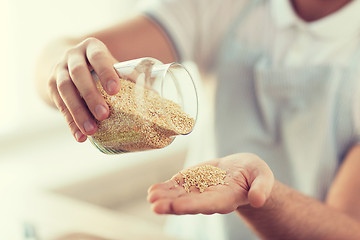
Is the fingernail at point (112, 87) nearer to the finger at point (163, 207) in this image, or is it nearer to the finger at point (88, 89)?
the finger at point (88, 89)

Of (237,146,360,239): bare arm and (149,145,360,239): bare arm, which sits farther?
(237,146,360,239): bare arm

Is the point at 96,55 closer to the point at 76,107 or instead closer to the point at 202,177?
the point at 76,107

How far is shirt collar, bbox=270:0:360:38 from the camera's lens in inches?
Result: 33.6

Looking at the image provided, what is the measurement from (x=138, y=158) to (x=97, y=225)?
2.43ft

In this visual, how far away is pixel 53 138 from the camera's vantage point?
58.4 inches

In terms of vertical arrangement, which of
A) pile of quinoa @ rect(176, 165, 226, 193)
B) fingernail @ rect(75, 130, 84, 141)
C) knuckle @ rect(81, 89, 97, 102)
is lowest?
pile of quinoa @ rect(176, 165, 226, 193)

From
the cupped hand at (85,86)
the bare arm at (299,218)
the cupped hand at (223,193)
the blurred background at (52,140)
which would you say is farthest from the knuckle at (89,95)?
the blurred background at (52,140)

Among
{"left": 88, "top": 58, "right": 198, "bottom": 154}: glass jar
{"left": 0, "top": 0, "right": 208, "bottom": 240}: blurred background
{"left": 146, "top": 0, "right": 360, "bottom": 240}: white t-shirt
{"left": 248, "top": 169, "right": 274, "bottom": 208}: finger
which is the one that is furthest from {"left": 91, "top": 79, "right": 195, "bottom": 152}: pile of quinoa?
{"left": 0, "top": 0, "right": 208, "bottom": 240}: blurred background

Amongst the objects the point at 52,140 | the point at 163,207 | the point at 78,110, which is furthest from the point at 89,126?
the point at 52,140

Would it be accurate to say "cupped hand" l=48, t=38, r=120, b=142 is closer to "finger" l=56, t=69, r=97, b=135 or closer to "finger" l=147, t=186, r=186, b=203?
"finger" l=56, t=69, r=97, b=135

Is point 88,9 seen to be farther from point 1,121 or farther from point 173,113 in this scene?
point 173,113

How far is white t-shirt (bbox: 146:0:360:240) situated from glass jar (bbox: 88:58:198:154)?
1.36 ft

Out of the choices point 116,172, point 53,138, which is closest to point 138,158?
→ point 116,172

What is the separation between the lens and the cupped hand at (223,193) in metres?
0.44
